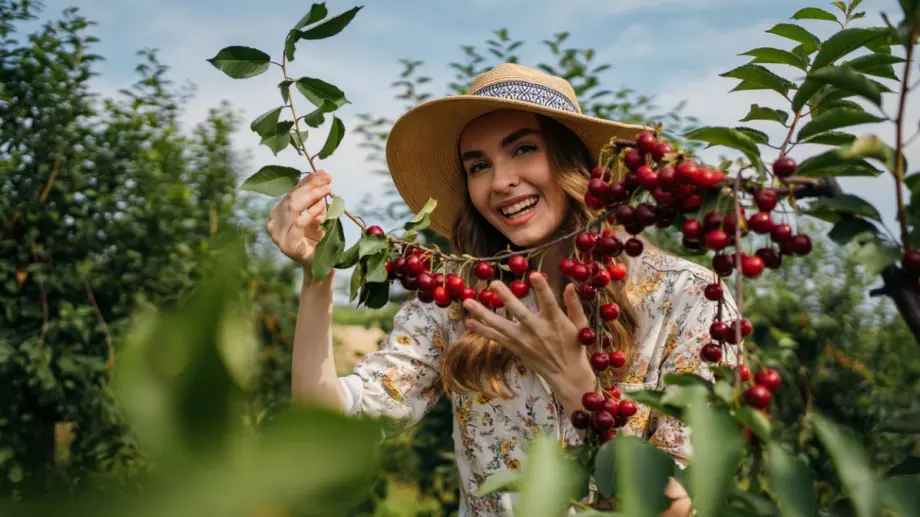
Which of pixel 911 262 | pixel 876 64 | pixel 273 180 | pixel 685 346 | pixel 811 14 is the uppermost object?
pixel 811 14

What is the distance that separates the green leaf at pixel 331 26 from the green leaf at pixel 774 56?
0.50 m

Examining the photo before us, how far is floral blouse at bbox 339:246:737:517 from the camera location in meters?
1.80

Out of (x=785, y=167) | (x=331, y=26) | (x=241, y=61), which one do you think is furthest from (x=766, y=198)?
(x=241, y=61)

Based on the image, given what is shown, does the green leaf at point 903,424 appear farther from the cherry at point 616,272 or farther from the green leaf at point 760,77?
the cherry at point 616,272

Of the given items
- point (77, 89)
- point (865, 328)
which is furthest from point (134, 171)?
point (865, 328)

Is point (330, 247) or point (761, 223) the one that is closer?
point (761, 223)

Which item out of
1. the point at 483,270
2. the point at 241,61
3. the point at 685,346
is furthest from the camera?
the point at 685,346

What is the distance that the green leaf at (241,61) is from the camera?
3.64 feet

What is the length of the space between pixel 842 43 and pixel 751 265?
297 millimetres

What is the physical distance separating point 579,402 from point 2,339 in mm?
2480

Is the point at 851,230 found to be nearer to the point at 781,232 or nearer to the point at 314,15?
the point at 781,232

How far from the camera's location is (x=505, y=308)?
178 cm

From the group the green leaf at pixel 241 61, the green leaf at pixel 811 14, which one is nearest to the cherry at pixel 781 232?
the green leaf at pixel 811 14

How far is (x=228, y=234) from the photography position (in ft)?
0.59
